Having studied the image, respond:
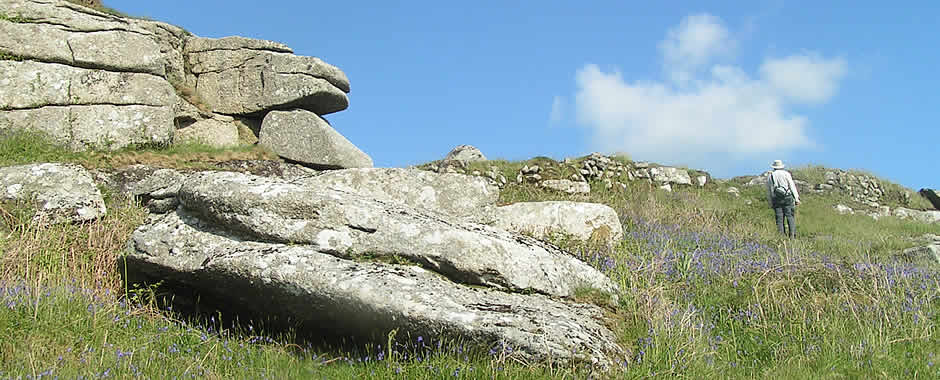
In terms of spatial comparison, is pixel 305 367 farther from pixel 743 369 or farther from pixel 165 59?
pixel 165 59

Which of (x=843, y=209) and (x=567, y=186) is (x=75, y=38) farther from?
(x=843, y=209)

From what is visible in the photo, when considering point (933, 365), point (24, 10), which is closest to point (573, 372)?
point (933, 365)

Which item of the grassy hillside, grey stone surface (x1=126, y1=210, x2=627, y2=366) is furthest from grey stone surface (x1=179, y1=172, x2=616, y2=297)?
the grassy hillside

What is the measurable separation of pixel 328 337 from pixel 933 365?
5348 millimetres

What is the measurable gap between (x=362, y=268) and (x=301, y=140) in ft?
28.5

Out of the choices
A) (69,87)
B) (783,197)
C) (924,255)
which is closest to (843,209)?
(783,197)

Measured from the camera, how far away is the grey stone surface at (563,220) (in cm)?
1024

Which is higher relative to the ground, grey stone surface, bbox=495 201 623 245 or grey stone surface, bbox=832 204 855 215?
grey stone surface, bbox=832 204 855 215

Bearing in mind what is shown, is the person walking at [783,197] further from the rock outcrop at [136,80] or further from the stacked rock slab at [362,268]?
the stacked rock slab at [362,268]

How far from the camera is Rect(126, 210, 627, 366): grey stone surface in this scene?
557 centimetres

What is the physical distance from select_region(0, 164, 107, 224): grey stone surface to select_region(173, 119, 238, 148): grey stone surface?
161 inches

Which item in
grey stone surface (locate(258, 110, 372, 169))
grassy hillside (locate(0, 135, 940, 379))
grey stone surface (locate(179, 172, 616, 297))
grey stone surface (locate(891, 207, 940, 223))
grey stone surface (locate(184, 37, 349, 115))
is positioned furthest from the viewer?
grey stone surface (locate(891, 207, 940, 223))

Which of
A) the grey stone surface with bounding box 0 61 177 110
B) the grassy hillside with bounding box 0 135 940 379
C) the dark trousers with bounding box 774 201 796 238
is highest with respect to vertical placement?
the grey stone surface with bounding box 0 61 177 110

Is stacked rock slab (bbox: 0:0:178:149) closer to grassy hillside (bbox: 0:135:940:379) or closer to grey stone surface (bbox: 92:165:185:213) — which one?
grey stone surface (bbox: 92:165:185:213)
